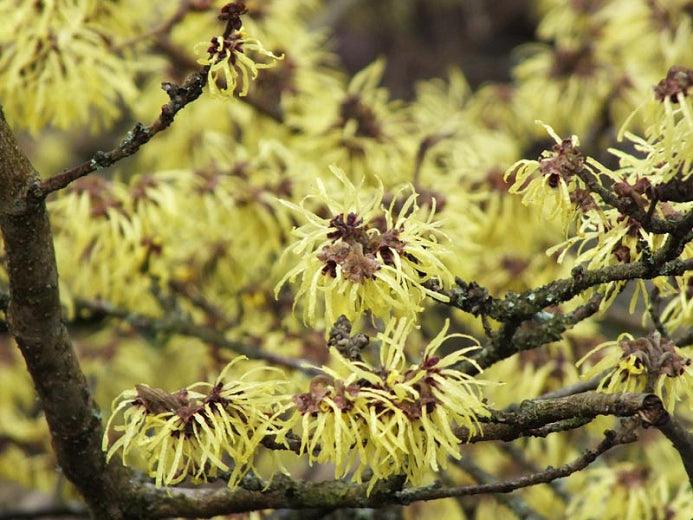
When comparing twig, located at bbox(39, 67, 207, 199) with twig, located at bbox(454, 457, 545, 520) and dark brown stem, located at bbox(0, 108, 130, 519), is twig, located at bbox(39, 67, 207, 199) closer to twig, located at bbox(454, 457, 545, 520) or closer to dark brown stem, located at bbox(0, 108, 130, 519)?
dark brown stem, located at bbox(0, 108, 130, 519)

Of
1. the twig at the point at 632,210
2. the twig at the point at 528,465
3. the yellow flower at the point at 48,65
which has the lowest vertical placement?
the twig at the point at 528,465

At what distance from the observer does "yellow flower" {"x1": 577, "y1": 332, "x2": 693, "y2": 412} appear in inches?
60.9

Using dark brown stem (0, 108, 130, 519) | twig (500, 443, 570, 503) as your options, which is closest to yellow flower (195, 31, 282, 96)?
dark brown stem (0, 108, 130, 519)

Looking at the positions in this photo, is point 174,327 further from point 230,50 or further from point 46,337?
point 230,50

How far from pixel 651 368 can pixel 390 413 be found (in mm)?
391

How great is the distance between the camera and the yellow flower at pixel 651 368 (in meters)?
1.55

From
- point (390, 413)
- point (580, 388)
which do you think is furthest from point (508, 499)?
point (390, 413)

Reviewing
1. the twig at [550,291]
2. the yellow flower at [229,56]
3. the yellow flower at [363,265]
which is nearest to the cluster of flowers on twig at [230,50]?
the yellow flower at [229,56]

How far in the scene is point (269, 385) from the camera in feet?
4.99

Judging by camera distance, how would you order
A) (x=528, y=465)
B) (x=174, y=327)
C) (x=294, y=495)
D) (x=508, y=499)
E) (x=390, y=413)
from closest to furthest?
(x=390, y=413) → (x=294, y=495) → (x=508, y=499) → (x=174, y=327) → (x=528, y=465)

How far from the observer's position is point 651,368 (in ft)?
5.11

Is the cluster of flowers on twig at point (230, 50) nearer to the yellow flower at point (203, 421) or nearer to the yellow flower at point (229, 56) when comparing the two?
the yellow flower at point (229, 56)

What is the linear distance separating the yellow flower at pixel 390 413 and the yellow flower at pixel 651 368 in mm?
231

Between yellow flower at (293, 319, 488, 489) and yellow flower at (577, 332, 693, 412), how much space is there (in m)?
0.23
